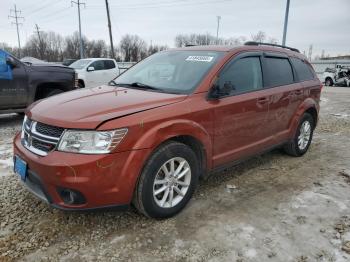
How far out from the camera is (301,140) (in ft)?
18.0

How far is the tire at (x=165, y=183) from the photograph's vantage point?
3.03 m

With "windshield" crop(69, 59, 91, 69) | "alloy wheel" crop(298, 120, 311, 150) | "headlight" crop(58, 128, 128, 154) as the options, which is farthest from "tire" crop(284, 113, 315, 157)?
"windshield" crop(69, 59, 91, 69)

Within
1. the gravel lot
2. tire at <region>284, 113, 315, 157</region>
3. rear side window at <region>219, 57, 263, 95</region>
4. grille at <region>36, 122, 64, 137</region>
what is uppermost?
rear side window at <region>219, 57, 263, 95</region>

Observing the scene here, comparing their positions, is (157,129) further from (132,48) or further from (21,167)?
(132,48)

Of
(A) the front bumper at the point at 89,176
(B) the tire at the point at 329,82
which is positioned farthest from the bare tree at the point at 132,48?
(A) the front bumper at the point at 89,176

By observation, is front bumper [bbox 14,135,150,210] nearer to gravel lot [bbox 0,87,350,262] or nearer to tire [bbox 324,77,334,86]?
gravel lot [bbox 0,87,350,262]

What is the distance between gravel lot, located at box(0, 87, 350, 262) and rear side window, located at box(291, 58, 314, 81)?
5.61ft

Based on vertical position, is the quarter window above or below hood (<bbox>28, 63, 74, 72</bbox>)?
below

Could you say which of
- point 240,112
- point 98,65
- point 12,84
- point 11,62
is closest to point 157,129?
point 240,112

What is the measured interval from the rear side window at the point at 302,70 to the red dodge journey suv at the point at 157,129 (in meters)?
0.49

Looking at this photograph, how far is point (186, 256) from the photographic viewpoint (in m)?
2.77

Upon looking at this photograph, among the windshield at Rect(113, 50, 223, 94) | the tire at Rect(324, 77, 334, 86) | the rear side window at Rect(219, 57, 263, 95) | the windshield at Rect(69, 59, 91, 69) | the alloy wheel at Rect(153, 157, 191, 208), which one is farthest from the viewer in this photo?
the tire at Rect(324, 77, 334, 86)

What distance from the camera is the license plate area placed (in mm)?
3076

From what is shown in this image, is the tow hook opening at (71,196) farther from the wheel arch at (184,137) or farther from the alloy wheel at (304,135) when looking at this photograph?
the alloy wheel at (304,135)
